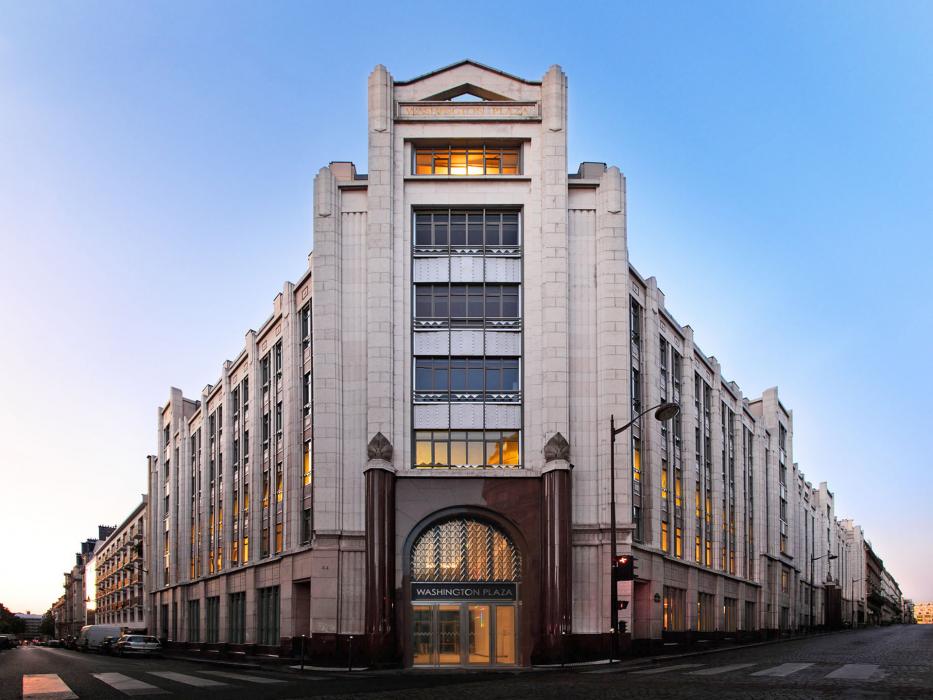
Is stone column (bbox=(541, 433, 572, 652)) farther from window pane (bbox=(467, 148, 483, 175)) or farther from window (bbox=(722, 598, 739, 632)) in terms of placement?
window (bbox=(722, 598, 739, 632))

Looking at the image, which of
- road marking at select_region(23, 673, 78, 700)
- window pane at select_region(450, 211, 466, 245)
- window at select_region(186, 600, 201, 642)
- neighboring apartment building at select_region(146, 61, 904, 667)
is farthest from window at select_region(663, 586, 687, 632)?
road marking at select_region(23, 673, 78, 700)

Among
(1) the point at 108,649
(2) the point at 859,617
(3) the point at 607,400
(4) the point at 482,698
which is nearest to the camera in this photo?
(4) the point at 482,698

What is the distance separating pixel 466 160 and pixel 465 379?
10665 millimetres

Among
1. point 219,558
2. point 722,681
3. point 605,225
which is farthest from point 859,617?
point 722,681

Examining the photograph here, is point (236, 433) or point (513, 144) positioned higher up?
point (513, 144)

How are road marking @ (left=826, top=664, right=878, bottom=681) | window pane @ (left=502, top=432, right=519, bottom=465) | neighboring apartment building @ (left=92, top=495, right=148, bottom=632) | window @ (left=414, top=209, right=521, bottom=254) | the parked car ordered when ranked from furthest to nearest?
neighboring apartment building @ (left=92, top=495, right=148, bottom=632) → the parked car → window @ (left=414, top=209, right=521, bottom=254) → window pane @ (left=502, top=432, right=519, bottom=465) → road marking @ (left=826, top=664, right=878, bottom=681)

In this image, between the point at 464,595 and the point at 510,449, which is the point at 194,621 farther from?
the point at 510,449

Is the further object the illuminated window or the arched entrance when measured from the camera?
the illuminated window

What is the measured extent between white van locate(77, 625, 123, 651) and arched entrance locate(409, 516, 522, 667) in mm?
39846

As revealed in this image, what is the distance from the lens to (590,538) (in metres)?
43.5

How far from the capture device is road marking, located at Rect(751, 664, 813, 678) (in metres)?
25.9

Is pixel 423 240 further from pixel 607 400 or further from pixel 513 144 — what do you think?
pixel 607 400

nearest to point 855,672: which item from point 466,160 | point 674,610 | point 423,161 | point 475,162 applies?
point 475,162

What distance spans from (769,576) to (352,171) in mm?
55990
